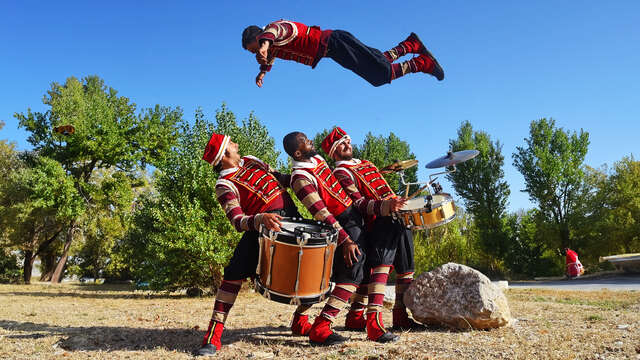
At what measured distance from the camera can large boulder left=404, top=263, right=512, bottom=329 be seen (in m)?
4.85

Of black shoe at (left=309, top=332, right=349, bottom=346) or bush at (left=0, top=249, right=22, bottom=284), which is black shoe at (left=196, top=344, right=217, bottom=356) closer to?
black shoe at (left=309, top=332, right=349, bottom=346)

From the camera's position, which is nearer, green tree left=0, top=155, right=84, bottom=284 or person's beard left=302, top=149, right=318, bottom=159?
person's beard left=302, top=149, right=318, bottom=159

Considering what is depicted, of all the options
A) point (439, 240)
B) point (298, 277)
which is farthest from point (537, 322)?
point (439, 240)

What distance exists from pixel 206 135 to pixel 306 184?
10.3m

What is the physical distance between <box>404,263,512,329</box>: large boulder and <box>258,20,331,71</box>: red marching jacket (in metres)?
3.12

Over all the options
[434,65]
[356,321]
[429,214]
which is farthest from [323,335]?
[434,65]

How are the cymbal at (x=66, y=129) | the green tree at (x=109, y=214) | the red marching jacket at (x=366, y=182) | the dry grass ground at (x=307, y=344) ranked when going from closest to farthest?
the dry grass ground at (x=307, y=344) < the red marching jacket at (x=366, y=182) < the cymbal at (x=66, y=129) < the green tree at (x=109, y=214)

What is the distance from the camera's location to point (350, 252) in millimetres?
4145

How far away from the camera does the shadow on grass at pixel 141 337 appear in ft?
15.1

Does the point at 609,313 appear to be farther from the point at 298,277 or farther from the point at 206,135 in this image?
the point at 206,135

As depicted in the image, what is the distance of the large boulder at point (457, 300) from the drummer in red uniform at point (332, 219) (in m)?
0.95

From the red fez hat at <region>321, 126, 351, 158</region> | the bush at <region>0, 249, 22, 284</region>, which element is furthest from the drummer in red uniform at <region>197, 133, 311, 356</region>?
the bush at <region>0, 249, 22, 284</region>

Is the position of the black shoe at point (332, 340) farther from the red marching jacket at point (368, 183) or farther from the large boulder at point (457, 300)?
the red marching jacket at point (368, 183)

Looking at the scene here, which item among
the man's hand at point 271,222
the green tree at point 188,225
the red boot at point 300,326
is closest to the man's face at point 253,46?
the man's hand at point 271,222
